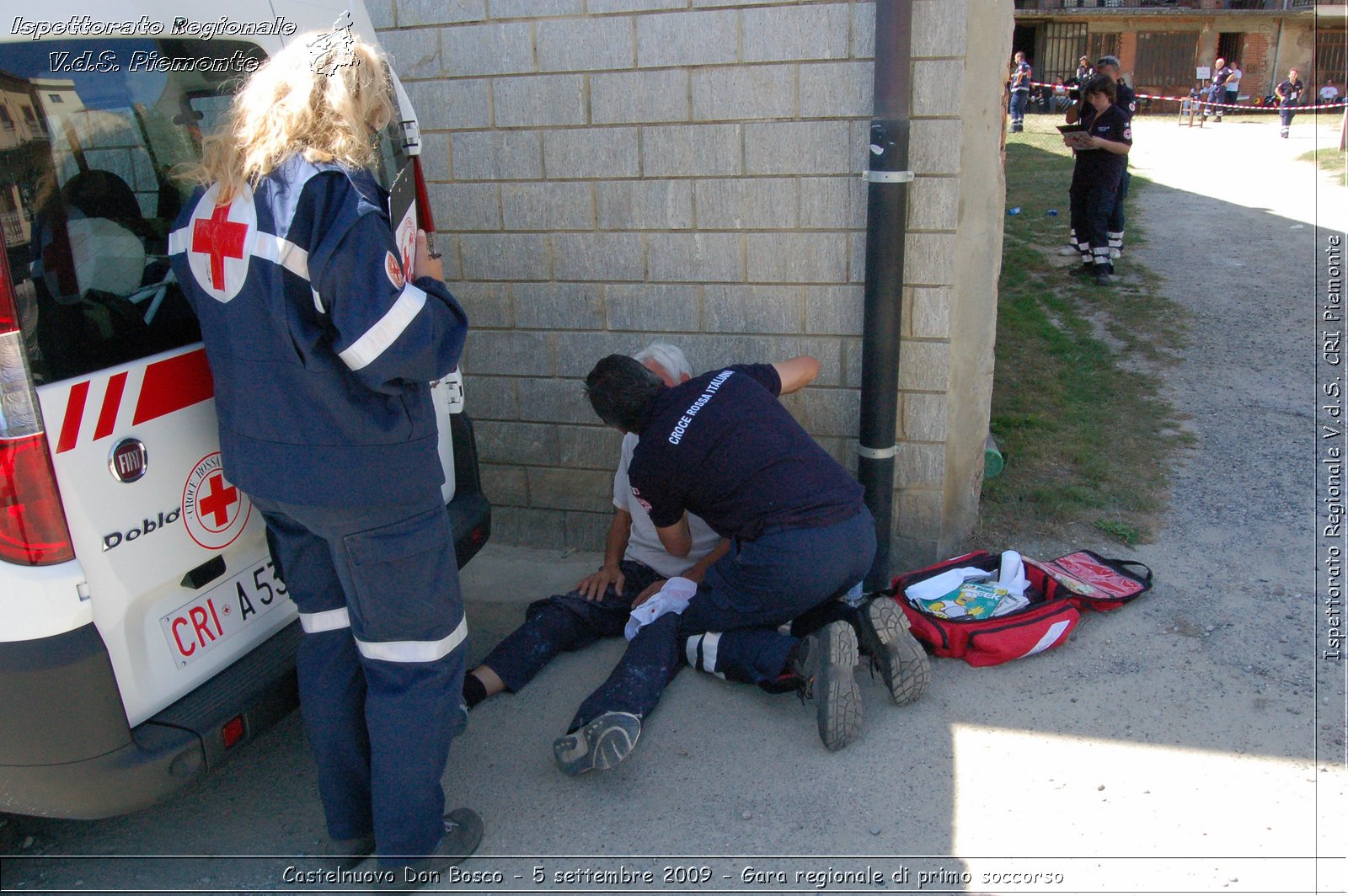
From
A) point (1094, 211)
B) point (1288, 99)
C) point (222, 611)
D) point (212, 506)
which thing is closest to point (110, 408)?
point (212, 506)

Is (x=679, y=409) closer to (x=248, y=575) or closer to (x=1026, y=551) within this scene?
(x=248, y=575)

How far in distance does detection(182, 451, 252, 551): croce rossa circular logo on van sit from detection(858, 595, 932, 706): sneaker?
1818 millimetres

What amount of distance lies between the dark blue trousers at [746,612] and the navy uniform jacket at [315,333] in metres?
1.09

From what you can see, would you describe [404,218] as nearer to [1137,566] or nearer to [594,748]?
[594,748]

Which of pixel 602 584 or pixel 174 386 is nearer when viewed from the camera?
pixel 174 386

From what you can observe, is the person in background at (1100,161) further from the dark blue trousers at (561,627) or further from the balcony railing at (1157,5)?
the balcony railing at (1157,5)

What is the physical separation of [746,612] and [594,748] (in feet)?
2.15

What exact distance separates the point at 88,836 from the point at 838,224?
3.09 metres

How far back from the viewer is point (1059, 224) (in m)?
10.6

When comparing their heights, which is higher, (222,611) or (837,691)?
(222,611)

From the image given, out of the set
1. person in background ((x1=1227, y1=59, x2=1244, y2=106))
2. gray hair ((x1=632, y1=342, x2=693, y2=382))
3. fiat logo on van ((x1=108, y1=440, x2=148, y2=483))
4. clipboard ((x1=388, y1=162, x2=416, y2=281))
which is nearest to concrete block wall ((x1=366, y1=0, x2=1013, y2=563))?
gray hair ((x1=632, y1=342, x2=693, y2=382))

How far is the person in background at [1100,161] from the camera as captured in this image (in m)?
8.01

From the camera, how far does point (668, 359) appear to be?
366cm

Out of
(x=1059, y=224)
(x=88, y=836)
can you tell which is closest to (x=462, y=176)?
(x=88, y=836)
